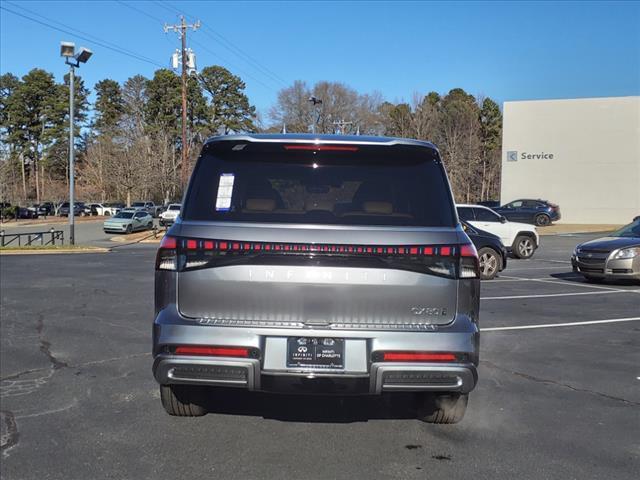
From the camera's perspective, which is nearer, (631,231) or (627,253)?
(627,253)

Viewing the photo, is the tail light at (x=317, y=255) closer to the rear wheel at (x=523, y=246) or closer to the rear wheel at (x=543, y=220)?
the rear wheel at (x=523, y=246)

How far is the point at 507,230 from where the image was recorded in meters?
18.5

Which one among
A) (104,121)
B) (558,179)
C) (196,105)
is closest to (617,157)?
(558,179)

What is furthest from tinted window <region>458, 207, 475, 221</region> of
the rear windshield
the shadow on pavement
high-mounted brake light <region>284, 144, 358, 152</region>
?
high-mounted brake light <region>284, 144, 358, 152</region>

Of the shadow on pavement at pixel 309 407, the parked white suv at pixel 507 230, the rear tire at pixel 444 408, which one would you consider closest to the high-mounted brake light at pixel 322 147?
the rear tire at pixel 444 408

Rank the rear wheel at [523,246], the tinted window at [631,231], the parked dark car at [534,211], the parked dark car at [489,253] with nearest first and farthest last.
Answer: the tinted window at [631,231] < the parked dark car at [489,253] < the rear wheel at [523,246] < the parked dark car at [534,211]

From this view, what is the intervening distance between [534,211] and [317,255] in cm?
3610

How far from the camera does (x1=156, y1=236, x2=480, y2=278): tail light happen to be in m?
Result: 3.58

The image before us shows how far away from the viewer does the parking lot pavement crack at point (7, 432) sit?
13.8 ft

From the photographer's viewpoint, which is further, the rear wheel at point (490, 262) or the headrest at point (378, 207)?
the rear wheel at point (490, 262)

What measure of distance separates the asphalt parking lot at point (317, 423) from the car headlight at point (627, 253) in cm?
486

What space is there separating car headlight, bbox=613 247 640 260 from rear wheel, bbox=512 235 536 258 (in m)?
6.15

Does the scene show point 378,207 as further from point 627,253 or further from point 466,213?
point 466,213

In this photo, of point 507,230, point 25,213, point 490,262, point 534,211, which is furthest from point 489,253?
point 25,213
